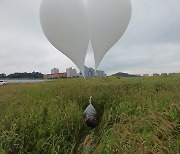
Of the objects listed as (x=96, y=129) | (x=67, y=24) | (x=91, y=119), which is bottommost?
(x=96, y=129)

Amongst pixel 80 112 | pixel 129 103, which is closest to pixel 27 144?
pixel 80 112

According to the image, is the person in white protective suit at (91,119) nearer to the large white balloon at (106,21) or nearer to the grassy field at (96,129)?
the grassy field at (96,129)

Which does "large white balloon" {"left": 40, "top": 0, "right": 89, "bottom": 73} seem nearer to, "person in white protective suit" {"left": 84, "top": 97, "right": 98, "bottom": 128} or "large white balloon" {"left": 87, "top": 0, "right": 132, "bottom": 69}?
"large white balloon" {"left": 87, "top": 0, "right": 132, "bottom": 69}

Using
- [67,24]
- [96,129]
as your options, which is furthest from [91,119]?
[67,24]

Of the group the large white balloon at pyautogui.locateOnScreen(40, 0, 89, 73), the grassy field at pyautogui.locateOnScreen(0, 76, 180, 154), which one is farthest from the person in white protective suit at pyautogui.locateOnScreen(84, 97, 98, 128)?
the large white balloon at pyautogui.locateOnScreen(40, 0, 89, 73)

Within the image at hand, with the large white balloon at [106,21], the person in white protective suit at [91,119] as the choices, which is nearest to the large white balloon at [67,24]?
the large white balloon at [106,21]

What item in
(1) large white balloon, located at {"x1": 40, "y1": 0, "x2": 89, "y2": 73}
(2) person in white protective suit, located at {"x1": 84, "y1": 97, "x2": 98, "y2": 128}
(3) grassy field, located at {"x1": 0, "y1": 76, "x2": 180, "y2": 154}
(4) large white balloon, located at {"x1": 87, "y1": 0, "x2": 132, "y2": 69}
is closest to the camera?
(3) grassy field, located at {"x1": 0, "y1": 76, "x2": 180, "y2": 154}

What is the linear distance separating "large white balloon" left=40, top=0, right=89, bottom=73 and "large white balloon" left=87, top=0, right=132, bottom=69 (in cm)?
12

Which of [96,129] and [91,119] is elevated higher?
[91,119]

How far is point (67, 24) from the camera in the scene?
13.2 feet

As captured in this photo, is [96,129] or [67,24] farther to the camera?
[96,129]

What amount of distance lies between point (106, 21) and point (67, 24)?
57 centimetres

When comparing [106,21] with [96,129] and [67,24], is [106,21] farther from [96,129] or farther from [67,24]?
[96,129]

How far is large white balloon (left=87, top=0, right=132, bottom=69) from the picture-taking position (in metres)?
4.07
